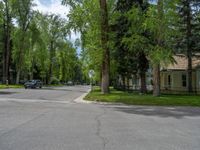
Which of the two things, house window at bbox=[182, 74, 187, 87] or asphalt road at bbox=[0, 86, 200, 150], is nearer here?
asphalt road at bbox=[0, 86, 200, 150]

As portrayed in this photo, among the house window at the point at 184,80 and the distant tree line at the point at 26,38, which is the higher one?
the distant tree line at the point at 26,38

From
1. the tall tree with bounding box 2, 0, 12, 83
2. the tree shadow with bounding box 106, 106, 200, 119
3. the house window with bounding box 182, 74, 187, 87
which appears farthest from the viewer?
the tall tree with bounding box 2, 0, 12, 83

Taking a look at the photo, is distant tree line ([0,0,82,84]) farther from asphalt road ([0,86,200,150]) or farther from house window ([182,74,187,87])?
asphalt road ([0,86,200,150])

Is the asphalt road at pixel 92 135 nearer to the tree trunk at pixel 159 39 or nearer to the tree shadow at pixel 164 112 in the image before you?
the tree shadow at pixel 164 112

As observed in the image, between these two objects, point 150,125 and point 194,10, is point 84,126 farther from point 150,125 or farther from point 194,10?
point 194,10

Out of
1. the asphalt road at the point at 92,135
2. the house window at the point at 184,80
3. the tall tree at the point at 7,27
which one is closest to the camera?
the asphalt road at the point at 92,135

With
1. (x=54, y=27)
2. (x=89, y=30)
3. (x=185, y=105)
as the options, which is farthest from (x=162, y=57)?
(x=54, y=27)

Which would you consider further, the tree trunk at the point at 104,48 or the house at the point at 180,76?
the house at the point at 180,76

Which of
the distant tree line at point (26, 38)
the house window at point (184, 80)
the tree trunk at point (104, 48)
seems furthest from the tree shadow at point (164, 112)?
the distant tree line at point (26, 38)

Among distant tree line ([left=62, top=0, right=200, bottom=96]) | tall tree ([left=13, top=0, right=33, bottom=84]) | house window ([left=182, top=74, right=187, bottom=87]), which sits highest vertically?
tall tree ([left=13, top=0, right=33, bottom=84])

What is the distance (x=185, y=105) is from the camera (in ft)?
82.8

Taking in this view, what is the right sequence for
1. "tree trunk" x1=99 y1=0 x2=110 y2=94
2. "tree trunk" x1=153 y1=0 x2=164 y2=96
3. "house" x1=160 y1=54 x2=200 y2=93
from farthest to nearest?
"house" x1=160 y1=54 x2=200 y2=93 < "tree trunk" x1=99 y1=0 x2=110 y2=94 < "tree trunk" x1=153 y1=0 x2=164 y2=96

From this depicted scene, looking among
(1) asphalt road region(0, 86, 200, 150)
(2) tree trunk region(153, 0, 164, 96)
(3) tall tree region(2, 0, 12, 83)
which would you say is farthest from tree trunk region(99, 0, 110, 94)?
(3) tall tree region(2, 0, 12, 83)

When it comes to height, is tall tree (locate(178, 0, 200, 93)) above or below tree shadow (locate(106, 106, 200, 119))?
above
